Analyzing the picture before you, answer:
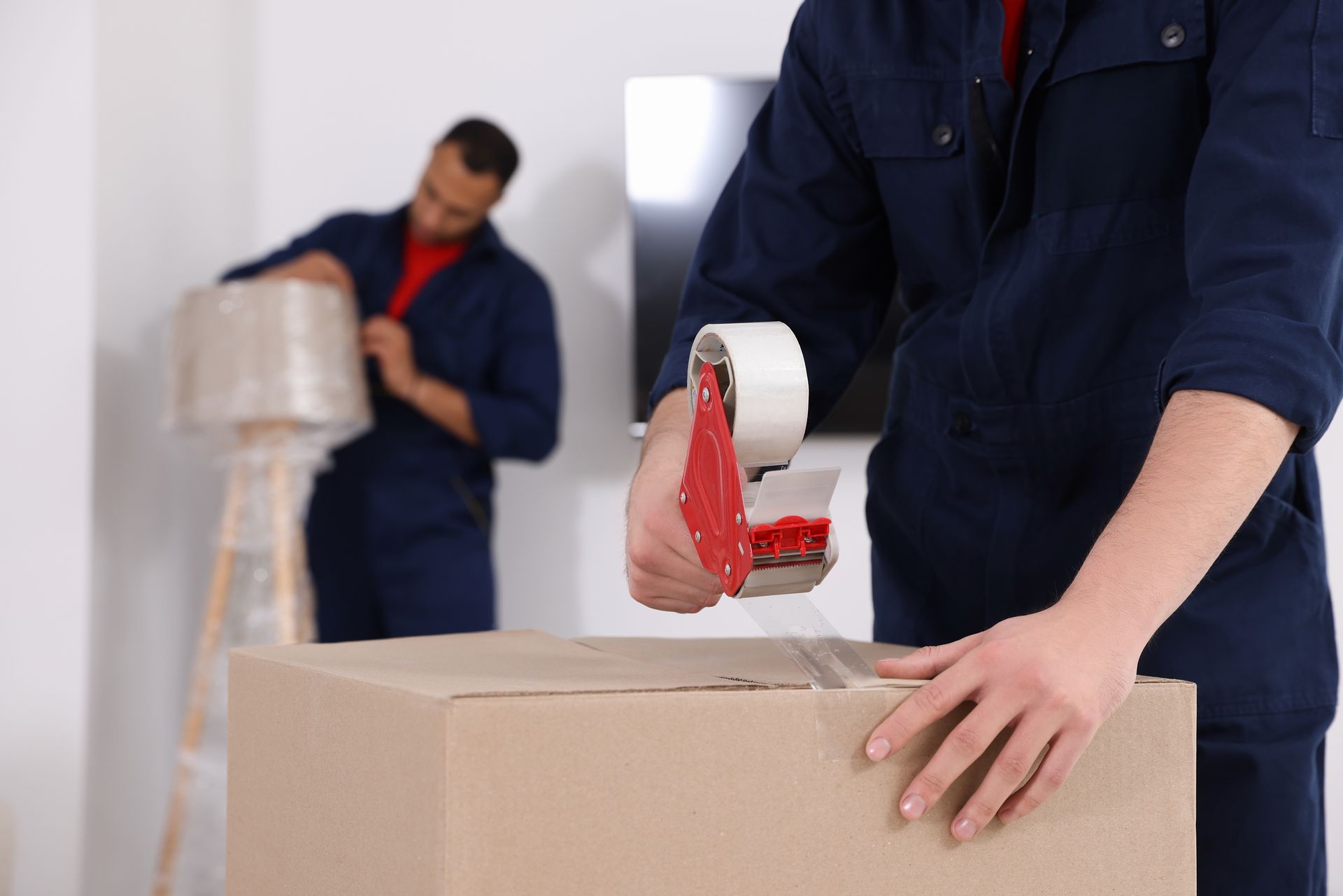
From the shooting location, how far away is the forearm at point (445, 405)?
2076 mm

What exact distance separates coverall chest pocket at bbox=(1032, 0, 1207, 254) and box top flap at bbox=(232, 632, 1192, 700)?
33 centimetres

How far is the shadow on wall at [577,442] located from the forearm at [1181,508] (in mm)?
1795

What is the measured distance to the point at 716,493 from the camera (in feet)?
2.02

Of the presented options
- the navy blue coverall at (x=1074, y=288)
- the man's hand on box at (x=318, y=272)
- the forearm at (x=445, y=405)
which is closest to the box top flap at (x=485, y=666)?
the navy blue coverall at (x=1074, y=288)

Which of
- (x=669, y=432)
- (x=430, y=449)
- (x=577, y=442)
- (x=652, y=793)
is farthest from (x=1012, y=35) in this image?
(x=577, y=442)

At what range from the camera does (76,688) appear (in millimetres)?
1818

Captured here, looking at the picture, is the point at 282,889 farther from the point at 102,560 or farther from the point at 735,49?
the point at 735,49

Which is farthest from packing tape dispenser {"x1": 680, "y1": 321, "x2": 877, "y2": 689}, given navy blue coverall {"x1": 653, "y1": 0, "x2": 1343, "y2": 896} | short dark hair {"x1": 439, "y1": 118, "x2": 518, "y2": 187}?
short dark hair {"x1": 439, "y1": 118, "x2": 518, "y2": 187}

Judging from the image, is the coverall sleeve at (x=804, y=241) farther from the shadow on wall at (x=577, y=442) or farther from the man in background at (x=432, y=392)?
the shadow on wall at (x=577, y=442)

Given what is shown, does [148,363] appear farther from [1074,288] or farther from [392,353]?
[1074,288]

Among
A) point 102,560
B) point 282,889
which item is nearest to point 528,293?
point 102,560

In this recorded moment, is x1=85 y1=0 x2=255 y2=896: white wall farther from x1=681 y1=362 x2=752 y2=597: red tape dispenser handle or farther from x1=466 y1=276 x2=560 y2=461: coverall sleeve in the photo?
x1=681 y1=362 x2=752 y2=597: red tape dispenser handle

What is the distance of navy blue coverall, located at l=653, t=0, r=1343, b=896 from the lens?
687 millimetres

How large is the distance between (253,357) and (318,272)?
0.28m
